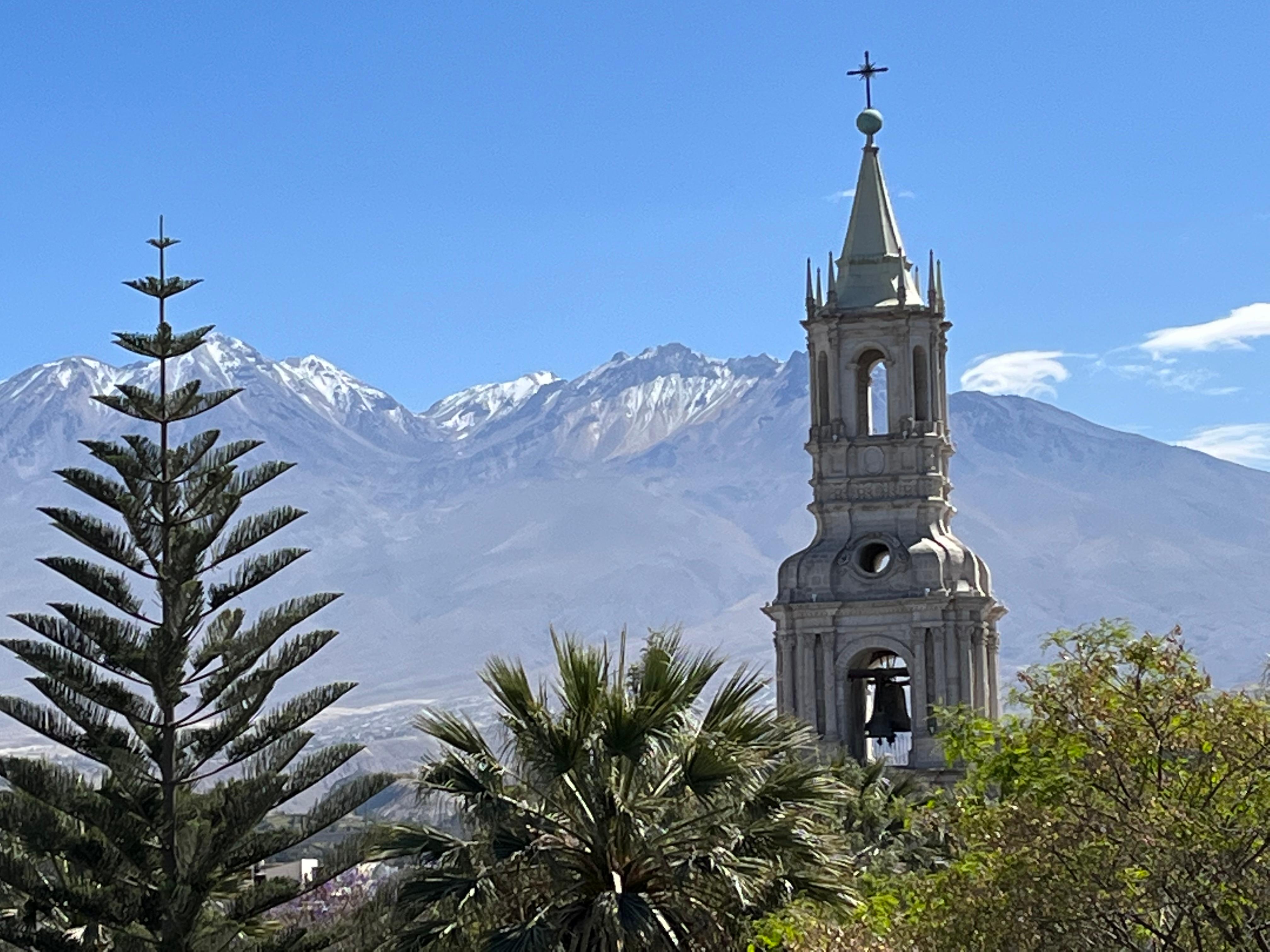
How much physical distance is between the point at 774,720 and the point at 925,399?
116 feet

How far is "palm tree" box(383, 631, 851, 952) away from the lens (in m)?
27.2

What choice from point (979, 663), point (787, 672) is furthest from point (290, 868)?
point (979, 663)

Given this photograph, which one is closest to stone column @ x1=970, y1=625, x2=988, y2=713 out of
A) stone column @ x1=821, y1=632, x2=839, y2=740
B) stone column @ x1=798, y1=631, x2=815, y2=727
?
stone column @ x1=821, y1=632, x2=839, y2=740

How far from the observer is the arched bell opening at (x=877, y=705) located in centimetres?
6350

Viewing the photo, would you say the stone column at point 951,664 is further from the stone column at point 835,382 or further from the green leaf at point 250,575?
the green leaf at point 250,575

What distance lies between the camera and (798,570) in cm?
6359

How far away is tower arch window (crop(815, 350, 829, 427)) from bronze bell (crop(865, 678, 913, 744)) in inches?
248

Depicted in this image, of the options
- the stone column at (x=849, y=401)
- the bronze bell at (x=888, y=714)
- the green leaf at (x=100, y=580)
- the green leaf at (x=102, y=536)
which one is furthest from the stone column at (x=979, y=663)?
the green leaf at (x=102, y=536)

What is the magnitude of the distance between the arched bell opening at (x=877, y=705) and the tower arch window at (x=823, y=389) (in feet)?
18.4

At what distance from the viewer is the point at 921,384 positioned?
2522 inches

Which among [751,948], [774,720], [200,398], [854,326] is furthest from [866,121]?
[751,948]

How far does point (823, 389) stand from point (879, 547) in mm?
3968

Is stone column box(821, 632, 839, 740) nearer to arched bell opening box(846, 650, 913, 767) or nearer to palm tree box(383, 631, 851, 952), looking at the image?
arched bell opening box(846, 650, 913, 767)

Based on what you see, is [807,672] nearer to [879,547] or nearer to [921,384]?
[879,547]
